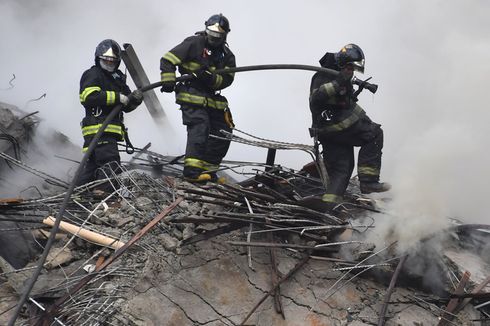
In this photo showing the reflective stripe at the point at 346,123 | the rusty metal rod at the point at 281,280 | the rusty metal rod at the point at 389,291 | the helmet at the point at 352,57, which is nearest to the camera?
the rusty metal rod at the point at 281,280

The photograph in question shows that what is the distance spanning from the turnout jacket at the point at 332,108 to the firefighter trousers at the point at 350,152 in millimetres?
81

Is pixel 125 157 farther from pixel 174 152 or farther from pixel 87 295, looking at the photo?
pixel 87 295

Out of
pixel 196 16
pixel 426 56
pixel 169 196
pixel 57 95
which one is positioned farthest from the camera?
pixel 196 16

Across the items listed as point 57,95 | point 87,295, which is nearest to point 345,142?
point 87,295

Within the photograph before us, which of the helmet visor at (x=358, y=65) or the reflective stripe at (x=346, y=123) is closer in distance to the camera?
the helmet visor at (x=358, y=65)

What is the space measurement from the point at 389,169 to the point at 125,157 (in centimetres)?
429

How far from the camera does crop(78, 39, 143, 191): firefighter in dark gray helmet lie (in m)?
5.82

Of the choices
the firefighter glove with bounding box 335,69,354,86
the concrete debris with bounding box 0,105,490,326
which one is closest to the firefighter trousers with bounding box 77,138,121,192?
the concrete debris with bounding box 0,105,490,326

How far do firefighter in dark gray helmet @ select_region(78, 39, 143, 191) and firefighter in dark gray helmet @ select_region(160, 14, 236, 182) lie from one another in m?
0.49

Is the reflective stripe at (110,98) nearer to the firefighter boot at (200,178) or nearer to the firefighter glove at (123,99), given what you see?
the firefighter glove at (123,99)

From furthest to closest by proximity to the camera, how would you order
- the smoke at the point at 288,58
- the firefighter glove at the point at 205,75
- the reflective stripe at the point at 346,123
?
the smoke at the point at 288,58 < the firefighter glove at the point at 205,75 < the reflective stripe at the point at 346,123

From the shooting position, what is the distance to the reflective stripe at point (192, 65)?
6.11 m

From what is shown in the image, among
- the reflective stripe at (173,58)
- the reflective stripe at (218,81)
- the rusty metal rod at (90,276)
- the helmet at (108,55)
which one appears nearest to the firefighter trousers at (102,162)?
the helmet at (108,55)

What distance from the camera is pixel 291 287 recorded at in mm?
4539
